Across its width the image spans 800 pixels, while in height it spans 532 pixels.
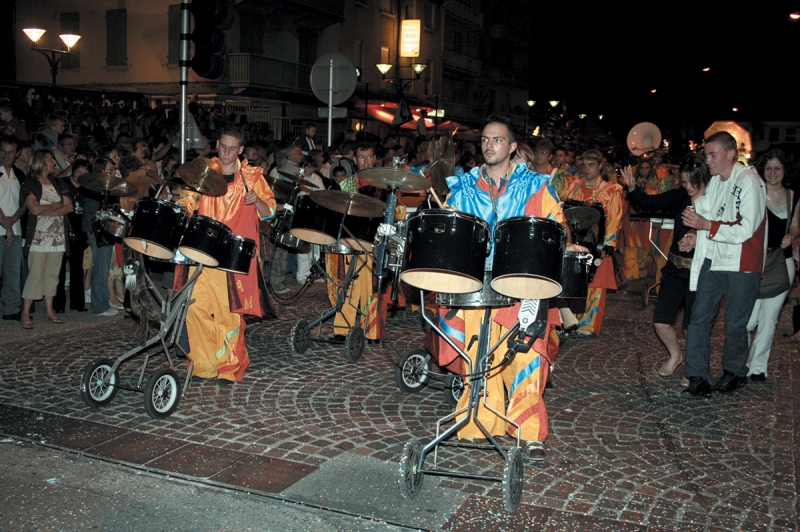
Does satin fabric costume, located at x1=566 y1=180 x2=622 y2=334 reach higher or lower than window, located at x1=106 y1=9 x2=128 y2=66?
lower

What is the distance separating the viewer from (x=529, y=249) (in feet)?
13.0

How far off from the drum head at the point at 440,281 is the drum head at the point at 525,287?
0.15 metres

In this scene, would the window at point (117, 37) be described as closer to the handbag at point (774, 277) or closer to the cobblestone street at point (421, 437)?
the cobblestone street at point (421, 437)

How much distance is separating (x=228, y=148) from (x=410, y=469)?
323 centimetres

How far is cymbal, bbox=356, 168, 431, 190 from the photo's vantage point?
464 cm

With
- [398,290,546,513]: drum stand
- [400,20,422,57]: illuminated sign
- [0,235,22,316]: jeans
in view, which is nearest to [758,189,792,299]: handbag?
[398,290,546,513]: drum stand

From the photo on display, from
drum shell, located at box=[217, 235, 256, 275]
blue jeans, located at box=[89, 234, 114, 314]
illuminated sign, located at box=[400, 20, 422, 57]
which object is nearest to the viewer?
drum shell, located at box=[217, 235, 256, 275]

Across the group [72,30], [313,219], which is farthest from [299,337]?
[72,30]

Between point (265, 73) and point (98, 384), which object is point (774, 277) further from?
point (265, 73)

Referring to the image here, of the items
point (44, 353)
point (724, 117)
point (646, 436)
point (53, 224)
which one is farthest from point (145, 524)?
point (724, 117)

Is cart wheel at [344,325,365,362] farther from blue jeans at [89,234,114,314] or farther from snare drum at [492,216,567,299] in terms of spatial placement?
blue jeans at [89,234,114,314]

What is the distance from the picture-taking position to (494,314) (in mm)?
4773

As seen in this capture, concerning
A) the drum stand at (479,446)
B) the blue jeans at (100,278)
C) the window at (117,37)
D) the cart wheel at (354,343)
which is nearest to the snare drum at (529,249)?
the drum stand at (479,446)

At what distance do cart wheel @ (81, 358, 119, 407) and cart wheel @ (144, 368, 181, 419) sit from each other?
1.28 feet
